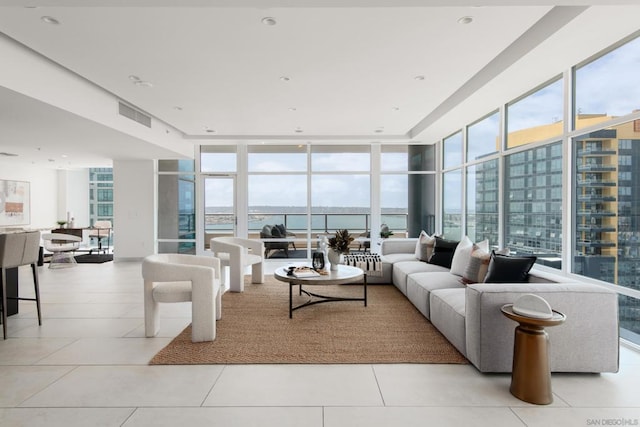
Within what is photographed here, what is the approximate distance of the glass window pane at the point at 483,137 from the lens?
5.50 meters

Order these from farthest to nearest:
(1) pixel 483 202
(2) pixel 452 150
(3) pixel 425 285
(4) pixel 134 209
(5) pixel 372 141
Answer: (4) pixel 134 209 < (5) pixel 372 141 < (2) pixel 452 150 < (1) pixel 483 202 < (3) pixel 425 285

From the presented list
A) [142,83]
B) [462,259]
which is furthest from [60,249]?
[462,259]

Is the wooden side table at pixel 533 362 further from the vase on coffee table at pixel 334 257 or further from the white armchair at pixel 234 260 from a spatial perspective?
the white armchair at pixel 234 260

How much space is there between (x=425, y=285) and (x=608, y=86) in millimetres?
2643

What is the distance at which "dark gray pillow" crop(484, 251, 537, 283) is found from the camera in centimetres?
314

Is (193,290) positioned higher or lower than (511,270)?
lower

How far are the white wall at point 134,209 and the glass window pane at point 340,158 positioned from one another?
3883 mm

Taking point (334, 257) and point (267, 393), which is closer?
point (267, 393)

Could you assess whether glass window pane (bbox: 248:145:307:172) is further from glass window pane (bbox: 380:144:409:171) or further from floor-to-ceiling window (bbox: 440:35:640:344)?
floor-to-ceiling window (bbox: 440:35:640:344)

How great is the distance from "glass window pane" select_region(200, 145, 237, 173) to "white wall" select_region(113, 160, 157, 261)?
46.0 inches

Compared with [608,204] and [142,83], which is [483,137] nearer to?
[608,204]

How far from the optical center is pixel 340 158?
8422 mm

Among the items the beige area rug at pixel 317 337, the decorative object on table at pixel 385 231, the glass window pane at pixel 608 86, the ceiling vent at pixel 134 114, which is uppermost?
Answer: the ceiling vent at pixel 134 114

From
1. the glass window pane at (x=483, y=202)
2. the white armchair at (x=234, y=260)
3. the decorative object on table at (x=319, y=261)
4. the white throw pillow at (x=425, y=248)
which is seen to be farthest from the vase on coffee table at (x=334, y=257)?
the glass window pane at (x=483, y=202)
